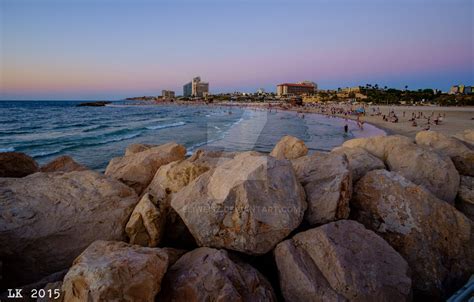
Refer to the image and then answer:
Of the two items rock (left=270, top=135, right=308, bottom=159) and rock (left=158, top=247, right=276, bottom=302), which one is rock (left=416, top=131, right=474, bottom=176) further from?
rock (left=158, top=247, right=276, bottom=302)

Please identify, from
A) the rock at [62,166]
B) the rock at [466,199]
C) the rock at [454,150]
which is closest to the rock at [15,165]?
the rock at [62,166]

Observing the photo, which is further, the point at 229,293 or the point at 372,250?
the point at 372,250

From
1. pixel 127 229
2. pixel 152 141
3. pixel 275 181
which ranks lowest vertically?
pixel 152 141

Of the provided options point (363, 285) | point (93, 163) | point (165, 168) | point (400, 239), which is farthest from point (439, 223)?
point (93, 163)

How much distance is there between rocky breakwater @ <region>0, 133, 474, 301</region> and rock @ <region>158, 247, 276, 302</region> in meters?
0.01

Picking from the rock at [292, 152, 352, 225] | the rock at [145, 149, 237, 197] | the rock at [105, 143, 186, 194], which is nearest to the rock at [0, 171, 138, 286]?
the rock at [145, 149, 237, 197]

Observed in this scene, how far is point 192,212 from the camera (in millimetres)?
3641

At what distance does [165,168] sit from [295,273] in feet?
8.88

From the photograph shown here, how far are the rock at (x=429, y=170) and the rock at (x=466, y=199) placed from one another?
0.63 ft

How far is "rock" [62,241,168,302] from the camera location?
2.42 meters

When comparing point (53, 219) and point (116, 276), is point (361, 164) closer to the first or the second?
point (116, 276)

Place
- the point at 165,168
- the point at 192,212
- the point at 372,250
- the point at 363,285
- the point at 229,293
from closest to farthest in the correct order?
the point at 229,293
the point at 363,285
the point at 372,250
the point at 192,212
the point at 165,168

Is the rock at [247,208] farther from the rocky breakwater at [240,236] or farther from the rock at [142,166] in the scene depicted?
the rock at [142,166]

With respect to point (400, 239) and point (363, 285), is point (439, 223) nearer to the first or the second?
point (400, 239)
